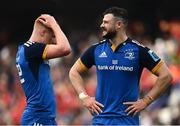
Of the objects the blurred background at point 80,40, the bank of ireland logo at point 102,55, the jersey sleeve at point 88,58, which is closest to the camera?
the bank of ireland logo at point 102,55

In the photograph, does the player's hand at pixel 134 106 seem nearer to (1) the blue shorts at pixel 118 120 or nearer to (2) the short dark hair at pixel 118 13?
(1) the blue shorts at pixel 118 120

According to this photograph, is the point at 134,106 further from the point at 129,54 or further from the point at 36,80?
the point at 36,80

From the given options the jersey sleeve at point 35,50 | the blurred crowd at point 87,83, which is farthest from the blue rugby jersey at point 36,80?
the blurred crowd at point 87,83

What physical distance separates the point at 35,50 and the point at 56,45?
0.27 metres

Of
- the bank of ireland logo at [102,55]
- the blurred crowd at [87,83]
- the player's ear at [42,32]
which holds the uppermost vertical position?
the player's ear at [42,32]

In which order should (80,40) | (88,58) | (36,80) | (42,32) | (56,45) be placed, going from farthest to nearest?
(80,40) < (88,58) < (42,32) < (36,80) < (56,45)

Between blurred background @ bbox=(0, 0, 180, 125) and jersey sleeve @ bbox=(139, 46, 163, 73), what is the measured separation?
4871 millimetres

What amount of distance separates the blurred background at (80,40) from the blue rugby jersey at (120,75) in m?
4.87

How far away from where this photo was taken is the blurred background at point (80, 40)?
1525cm

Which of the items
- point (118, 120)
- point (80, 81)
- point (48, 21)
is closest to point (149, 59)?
point (118, 120)

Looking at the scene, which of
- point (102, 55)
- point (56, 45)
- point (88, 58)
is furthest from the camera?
point (88, 58)

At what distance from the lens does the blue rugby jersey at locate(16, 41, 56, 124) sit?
31.5ft

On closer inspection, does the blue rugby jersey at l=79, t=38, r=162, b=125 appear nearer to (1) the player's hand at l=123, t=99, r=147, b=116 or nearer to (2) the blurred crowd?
(1) the player's hand at l=123, t=99, r=147, b=116

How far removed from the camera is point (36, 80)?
9.66m
